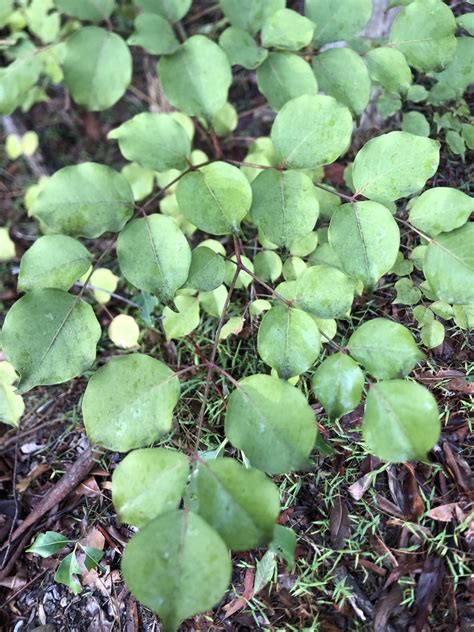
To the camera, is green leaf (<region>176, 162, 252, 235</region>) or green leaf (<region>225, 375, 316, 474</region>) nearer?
green leaf (<region>225, 375, 316, 474</region>)

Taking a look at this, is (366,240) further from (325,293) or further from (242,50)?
(242,50)

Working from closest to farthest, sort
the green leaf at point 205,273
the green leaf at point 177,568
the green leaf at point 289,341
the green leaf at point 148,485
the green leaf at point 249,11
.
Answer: the green leaf at point 177,568 < the green leaf at point 148,485 < the green leaf at point 289,341 < the green leaf at point 205,273 < the green leaf at point 249,11

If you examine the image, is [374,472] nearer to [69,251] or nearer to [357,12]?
[69,251]

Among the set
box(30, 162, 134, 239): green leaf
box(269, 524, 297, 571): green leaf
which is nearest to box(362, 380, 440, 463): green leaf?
box(269, 524, 297, 571): green leaf

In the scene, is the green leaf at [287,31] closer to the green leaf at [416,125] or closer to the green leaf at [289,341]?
the green leaf at [416,125]

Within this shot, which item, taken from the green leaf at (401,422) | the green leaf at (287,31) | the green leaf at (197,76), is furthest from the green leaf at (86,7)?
the green leaf at (401,422)

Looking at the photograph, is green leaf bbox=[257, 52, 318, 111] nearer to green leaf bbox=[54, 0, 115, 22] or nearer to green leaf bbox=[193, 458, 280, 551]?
green leaf bbox=[54, 0, 115, 22]
